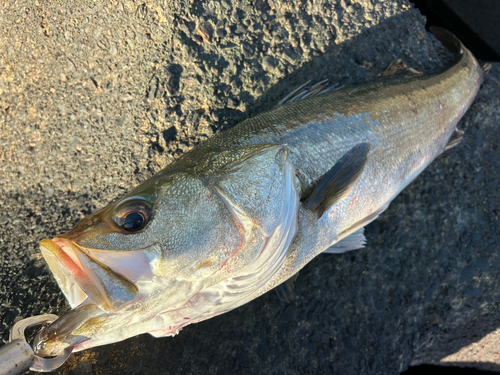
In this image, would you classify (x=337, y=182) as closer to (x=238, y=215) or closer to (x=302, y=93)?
(x=238, y=215)

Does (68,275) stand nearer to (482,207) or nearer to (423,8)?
(482,207)

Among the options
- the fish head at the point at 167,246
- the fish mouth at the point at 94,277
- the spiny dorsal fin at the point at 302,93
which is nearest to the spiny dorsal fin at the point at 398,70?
the spiny dorsal fin at the point at 302,93

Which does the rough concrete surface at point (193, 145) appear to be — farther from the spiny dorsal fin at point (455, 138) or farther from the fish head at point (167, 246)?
the fish head at point (167, 246)

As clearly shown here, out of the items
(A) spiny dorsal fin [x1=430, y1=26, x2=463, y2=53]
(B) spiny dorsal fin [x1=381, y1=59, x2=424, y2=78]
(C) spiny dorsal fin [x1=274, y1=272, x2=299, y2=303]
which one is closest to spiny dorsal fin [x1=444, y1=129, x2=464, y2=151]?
(B) spiny dorsal fin [x1=381, y1=59, x2=424, y2=78]

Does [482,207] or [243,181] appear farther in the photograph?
[482,207]

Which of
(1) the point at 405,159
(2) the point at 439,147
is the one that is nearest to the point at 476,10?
(2) the point at 439,147

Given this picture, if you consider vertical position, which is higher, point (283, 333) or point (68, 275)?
point (68, 275)

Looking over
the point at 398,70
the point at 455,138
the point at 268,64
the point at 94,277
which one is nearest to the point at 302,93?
the point at 268,64
